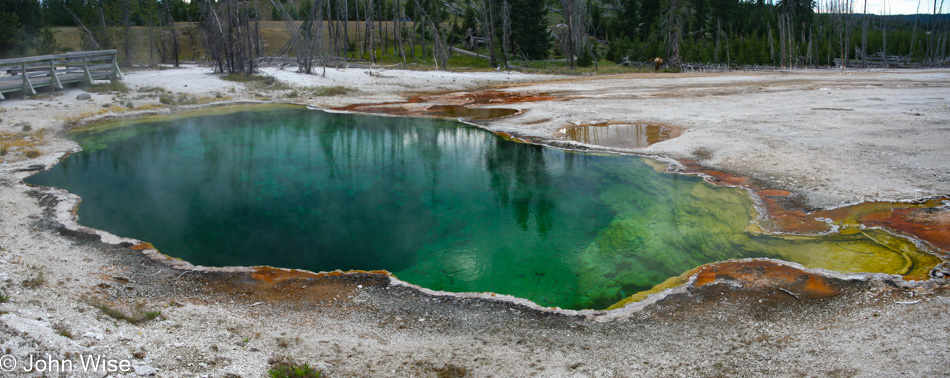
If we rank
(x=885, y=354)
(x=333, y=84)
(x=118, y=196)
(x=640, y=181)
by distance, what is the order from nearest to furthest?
(x=885, y=354), (x=118, y=196), (x=640, y=181), (x=333, y=84)

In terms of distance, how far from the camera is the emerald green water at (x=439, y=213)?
641 cm

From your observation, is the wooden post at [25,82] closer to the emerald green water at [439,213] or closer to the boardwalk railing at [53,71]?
the boardwalk railing at [53,71]

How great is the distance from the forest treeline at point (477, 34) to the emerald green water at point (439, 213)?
38.0 feet

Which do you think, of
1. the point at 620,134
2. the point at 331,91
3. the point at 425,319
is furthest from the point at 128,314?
the point at 331,91

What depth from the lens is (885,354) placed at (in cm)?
402

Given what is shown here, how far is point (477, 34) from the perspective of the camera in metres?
41.0

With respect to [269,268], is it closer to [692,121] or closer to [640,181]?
[640,181]

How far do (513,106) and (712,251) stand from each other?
11.1 meters

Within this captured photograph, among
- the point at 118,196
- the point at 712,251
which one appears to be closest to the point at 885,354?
the point at 712,251

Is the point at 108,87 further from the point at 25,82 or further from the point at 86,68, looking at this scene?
the point at 25,82

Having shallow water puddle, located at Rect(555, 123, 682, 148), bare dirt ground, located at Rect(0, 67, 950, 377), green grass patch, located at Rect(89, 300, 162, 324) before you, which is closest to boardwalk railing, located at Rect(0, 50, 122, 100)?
bare dirt ground, located at Rect(0, 67, 950, 377)

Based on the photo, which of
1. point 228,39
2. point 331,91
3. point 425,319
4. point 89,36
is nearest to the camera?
point 425,319

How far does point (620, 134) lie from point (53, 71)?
1531 centimetres

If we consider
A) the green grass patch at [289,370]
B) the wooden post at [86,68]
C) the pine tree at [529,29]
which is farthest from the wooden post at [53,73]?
the pine tree at [529,29]
